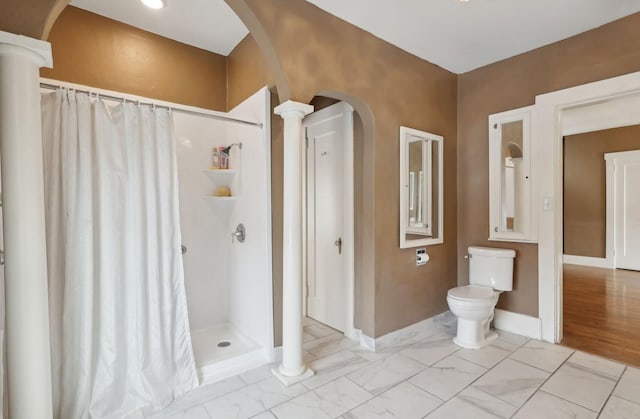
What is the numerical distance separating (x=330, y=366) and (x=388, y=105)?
2.24 m

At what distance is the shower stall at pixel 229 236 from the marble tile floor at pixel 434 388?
42cm

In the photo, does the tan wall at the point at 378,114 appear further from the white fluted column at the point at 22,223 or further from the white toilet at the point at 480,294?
the white fluted column at the point at 22,223

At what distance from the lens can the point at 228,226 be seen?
10.3ft

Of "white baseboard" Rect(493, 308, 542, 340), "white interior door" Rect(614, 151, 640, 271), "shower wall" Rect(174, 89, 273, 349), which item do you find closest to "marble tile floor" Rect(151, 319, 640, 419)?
"white baseboard" Rect(493, 308, 542, 340)

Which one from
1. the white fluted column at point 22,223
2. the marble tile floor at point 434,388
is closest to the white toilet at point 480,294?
the marble tile floor at point 434,388

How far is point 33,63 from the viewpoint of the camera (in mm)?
1295

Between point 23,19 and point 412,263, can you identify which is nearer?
point 23,19

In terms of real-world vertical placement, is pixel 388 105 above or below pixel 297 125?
above

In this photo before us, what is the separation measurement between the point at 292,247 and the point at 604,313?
3684mm

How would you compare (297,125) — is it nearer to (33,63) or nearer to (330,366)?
(33,63)

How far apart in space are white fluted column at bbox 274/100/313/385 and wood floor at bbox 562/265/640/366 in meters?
2.41

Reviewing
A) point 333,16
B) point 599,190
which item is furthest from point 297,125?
point 599,190

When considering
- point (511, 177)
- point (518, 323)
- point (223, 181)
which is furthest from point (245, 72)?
point (518, 323)

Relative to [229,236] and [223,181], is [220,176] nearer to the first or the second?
[223,181]
